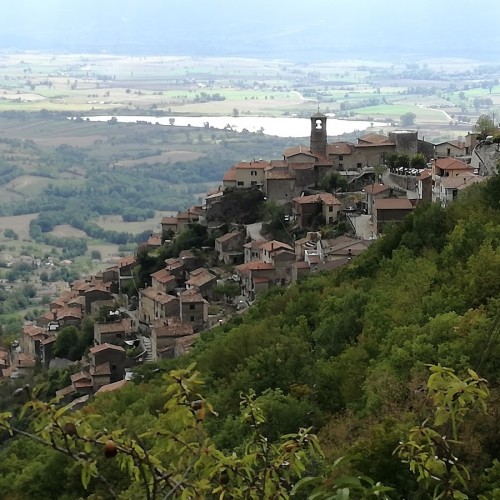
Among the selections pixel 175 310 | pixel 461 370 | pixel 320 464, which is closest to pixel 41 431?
pixel 320 464

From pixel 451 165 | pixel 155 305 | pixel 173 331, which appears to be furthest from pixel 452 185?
pixel 155 305

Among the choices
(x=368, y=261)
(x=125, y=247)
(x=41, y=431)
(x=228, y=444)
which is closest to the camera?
(x=41, y=431)

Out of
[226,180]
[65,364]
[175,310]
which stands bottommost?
[65,364]

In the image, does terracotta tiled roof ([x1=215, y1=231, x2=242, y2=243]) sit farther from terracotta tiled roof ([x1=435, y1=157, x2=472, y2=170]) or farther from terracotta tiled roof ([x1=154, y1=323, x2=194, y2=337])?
terracotta tiled roof ([x1=435, y1=157, x2=472, y2=170])

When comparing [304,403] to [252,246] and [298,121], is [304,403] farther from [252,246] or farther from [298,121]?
[298,121]

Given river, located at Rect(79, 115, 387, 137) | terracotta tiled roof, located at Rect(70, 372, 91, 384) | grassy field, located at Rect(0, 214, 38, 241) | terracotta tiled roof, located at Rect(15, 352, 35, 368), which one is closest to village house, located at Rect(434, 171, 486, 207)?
terracotta tiled roof, located at Rect(70, 372, 91, 384)

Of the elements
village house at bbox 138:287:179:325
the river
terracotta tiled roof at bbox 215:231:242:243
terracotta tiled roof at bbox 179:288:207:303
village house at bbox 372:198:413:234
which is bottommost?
the river

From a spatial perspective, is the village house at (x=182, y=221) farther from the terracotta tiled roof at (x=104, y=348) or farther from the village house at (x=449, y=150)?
the terracotta tiled roof at (x=104, y=348)
